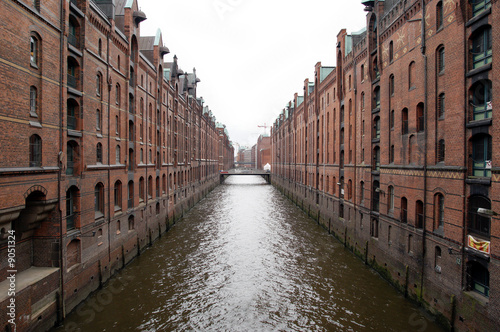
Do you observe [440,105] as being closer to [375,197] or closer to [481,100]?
[481,100]

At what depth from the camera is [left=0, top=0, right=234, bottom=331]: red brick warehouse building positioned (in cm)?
1003

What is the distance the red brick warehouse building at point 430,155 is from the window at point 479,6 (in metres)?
0.04

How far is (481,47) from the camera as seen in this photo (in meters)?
10.4

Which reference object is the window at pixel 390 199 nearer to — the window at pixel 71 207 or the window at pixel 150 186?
the window at pixel 71 207

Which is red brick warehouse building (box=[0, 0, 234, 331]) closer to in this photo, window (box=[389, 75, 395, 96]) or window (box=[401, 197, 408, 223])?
window (box=[401, 197, 408, 223])

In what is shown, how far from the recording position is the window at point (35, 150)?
1092 cm

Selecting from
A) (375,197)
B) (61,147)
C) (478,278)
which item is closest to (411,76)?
(375,197)

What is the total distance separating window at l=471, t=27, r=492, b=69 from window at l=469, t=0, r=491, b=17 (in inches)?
25.8

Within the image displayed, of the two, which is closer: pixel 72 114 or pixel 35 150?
pixel 35 150

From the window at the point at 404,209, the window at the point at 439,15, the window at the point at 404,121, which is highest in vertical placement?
the window at the point at 439,15

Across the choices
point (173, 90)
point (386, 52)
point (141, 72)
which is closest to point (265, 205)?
point (173, 90)

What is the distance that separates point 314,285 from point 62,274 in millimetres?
12042

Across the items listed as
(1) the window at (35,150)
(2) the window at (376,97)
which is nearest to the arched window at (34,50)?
(1) the window at (35,150)

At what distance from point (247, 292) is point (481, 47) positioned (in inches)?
568
